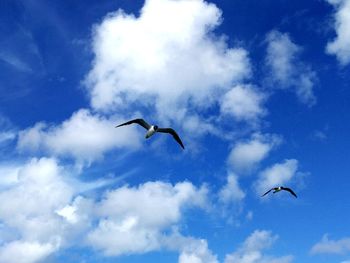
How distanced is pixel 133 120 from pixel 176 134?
9808mm

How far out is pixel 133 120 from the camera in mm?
96062

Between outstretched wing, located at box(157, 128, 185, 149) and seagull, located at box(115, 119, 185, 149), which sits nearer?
seagull, located at box(115, 119, 185, 149)

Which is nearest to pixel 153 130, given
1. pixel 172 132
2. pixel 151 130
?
pixel 151 130

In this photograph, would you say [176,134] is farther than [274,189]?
No

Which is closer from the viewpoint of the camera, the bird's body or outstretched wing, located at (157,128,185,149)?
the bird's body

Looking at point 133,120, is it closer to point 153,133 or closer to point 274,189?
point 153,133

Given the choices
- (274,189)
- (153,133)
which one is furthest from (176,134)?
(274,189)

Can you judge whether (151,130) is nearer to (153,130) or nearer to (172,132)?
(153,130)

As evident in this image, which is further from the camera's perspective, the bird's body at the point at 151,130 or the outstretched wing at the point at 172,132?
the outstretched wing at the point at 172,132

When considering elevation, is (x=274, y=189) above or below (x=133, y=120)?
above

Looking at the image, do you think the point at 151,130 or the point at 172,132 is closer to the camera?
the point at 151,130

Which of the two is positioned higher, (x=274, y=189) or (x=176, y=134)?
(x=274, y=189)

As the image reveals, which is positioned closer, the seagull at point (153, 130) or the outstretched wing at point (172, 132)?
the seagull at point (153, 130)

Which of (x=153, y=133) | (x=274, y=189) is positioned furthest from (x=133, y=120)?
(x=274, y=189)
